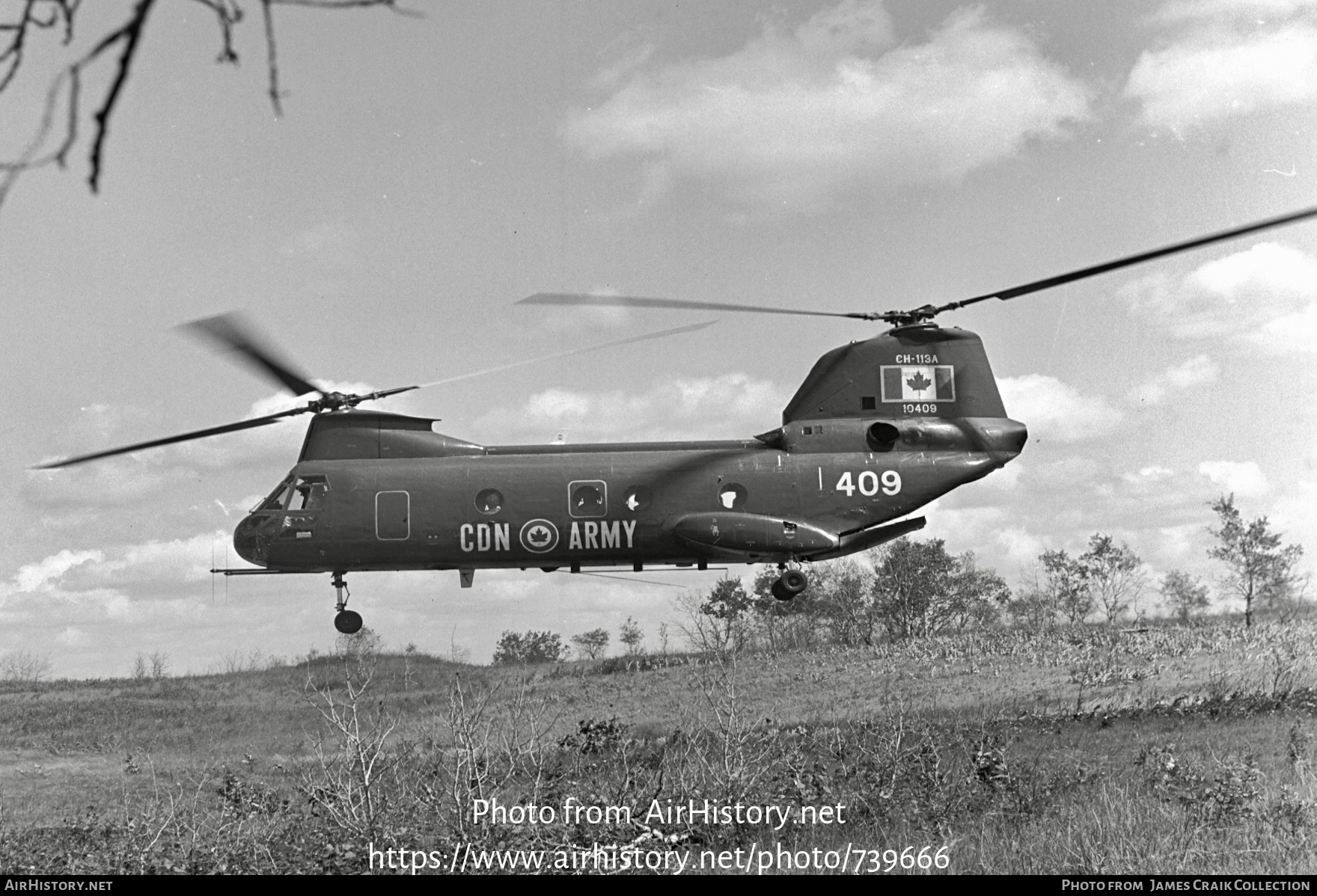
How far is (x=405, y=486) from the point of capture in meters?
15.9

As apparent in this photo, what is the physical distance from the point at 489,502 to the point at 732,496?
11.2 feet

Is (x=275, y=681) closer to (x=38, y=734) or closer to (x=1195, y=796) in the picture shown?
(x=38, y=734)

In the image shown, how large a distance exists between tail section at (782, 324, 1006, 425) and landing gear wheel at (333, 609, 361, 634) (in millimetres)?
6830

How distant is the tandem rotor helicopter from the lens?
15648 millimetres

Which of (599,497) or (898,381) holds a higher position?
(898,381)

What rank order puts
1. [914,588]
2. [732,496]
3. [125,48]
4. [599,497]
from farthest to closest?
[914,588]
[732,496]
[599,497]
[125,48]

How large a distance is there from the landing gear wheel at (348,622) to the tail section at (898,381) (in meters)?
6.83

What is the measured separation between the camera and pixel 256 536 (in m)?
16.1

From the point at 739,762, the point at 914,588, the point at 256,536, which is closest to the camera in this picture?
the point at 739,762

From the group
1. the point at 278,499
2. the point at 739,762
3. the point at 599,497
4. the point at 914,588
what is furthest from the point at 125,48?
the point at 914,588

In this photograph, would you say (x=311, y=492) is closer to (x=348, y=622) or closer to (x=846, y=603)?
(x=348, y=622)

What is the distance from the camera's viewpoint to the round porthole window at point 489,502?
51.5 ft

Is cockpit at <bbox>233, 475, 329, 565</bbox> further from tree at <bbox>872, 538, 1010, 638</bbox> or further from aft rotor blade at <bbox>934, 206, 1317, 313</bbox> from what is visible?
tree at <bbox>872, 538, 1010, 638</bbox>

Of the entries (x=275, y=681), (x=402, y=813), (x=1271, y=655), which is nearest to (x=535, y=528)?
(x=402, y=813)
